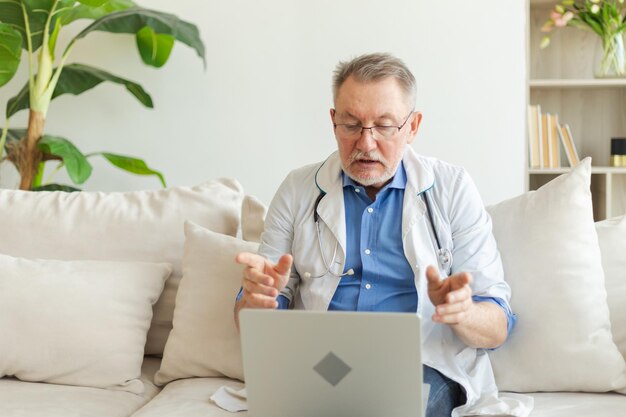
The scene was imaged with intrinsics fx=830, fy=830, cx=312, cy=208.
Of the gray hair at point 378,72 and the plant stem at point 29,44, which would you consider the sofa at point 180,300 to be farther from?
the plant stem at point 29,44

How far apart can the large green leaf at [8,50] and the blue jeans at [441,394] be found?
5.35 ft

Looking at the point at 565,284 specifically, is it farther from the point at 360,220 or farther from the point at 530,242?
the point at 360,220

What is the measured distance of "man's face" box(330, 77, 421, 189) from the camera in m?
1.78

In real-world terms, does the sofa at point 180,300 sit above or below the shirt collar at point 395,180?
below

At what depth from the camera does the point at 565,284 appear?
1780 mm

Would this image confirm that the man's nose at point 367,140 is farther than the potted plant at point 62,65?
No

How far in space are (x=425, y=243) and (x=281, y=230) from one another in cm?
34

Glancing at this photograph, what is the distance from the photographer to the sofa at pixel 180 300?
69.6 inches

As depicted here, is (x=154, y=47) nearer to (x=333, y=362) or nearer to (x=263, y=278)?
(x=263, y=278)

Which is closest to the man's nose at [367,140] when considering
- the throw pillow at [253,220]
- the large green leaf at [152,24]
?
the throw pillow at [253,220]

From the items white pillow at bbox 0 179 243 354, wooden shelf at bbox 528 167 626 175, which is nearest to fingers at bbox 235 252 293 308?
white pillow at bbox 0 179 243 354

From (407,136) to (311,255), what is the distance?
1.12ft

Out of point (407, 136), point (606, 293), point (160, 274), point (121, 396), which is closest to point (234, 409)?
point (121, 396)

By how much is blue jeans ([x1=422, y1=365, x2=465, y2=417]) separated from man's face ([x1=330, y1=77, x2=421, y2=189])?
1.43 ft
